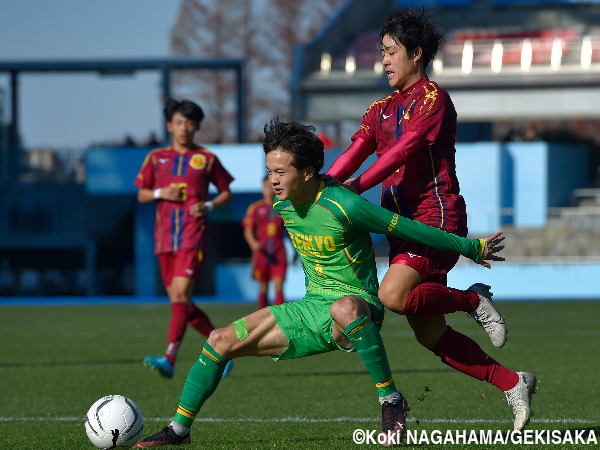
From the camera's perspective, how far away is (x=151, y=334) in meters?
13.2

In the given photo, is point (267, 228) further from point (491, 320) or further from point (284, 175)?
point (284, 175)

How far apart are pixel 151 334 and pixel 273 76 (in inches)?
1091

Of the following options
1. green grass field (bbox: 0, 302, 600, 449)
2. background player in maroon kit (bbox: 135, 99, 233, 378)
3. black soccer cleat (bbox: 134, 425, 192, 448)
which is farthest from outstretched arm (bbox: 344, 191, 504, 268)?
background player in maroon kit (bbox: 135, 99, 233, 378)

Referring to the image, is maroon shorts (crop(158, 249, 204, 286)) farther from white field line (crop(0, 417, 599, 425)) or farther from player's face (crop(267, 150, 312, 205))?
player's face (crop(267, 150, 312, 205))

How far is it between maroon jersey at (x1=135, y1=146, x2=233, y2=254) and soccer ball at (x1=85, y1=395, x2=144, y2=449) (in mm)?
3187

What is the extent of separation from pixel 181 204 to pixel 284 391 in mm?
1774

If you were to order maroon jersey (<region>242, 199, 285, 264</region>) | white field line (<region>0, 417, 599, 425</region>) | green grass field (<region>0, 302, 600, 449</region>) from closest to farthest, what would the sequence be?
green grass field (<region>0, 302, 600, 449</region>) < white field line (<region>0, 417, 599, 425</region>) < maroon jersey (<region>242, 199, 285, 264</region>)

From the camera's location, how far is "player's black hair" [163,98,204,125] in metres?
7.96

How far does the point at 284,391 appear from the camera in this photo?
284 inches

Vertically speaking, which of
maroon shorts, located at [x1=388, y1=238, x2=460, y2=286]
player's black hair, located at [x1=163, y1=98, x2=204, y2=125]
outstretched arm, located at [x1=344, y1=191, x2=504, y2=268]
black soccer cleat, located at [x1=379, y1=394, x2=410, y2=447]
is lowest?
black soccer cleat, located at [x1=379, y1=394, x2=410, y2=447]

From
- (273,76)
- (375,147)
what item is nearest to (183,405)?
(375,147)

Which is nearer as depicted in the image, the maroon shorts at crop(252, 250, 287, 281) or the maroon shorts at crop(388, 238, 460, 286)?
the maroon shorts at crop(388, 238, 460, 286)

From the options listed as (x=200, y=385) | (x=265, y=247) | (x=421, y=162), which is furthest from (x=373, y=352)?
(x=265, y=247)

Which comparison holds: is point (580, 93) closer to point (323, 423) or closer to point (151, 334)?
point (151, 334)
